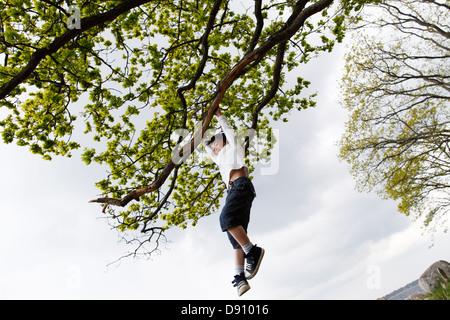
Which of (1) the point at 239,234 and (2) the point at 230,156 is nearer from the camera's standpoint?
(1) the point at 239,234

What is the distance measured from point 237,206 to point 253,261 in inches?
26.6

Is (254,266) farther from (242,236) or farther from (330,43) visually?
(330,43)

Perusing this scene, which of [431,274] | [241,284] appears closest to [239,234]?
[241,284]

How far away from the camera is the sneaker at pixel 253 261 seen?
3.58 metres

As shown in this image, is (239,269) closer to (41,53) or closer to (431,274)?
(41,53)

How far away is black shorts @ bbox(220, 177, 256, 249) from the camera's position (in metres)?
3.51

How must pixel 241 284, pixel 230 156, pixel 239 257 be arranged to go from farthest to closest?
pixel 230 156
pixel 239 257
pixel 241 284

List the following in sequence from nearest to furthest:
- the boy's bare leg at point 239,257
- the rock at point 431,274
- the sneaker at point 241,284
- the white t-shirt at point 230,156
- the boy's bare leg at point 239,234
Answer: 1. the sneaker at point 241,284
2. the boy's bare leg at point 239,234
3. the boy's bare leg at point 239,257
4. the white t-shirt at point 230,156
5. the rock at point 431,274

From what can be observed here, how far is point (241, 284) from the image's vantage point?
343cm

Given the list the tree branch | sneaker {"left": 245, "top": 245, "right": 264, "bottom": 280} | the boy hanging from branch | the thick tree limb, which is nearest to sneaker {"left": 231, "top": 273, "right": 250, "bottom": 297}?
the boy hanging from branch

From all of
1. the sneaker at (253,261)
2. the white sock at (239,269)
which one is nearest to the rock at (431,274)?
the sneaker at (253,261)

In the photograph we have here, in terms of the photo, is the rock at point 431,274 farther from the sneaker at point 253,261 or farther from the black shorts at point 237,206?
the black shorts at point 237,206

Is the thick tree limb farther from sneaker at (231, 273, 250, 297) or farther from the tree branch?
the tree branch

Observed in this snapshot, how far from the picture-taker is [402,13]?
13.4 m
